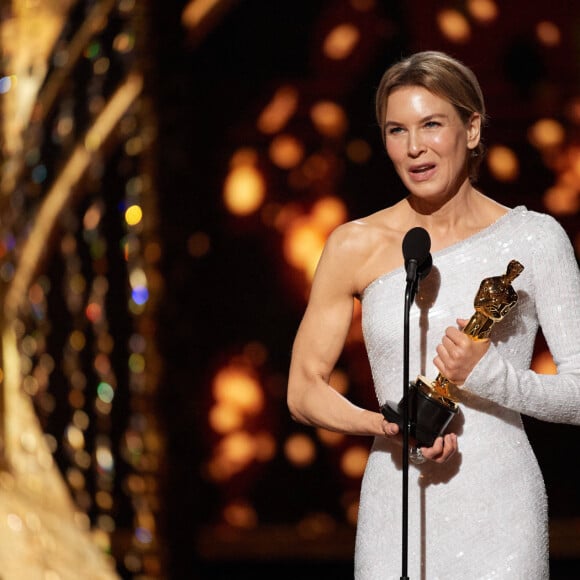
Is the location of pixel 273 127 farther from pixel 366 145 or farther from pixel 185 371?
pixel 185 371

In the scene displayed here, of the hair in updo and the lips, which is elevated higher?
the hair in updo

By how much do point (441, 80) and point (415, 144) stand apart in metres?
0.10

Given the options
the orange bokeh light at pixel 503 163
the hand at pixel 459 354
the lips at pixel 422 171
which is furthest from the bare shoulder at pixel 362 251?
the orange bokeh light at pixel 503 163

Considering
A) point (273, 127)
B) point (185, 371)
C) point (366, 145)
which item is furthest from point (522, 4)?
point (185, 371)

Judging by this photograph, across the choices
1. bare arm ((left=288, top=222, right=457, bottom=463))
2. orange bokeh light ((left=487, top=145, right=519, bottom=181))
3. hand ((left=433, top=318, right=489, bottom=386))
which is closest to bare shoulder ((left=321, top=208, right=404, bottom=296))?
bare arm ((left=288, top=222, right=457, bottom=463))

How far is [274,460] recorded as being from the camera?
12.2ft

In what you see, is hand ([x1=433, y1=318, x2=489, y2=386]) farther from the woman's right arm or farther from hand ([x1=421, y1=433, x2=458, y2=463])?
the woman's right arm

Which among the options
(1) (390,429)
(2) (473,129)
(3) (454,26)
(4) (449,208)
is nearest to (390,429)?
(1) (390,429)

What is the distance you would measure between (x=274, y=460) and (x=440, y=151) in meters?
2.25

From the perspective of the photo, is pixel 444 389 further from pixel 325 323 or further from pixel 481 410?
pixel 325 323

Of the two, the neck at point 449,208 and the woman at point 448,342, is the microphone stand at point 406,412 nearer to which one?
the woman at point 448,342

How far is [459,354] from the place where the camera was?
1483 mm

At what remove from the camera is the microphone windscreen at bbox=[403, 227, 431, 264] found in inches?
59.3

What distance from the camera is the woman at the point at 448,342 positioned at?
5.13 feet
